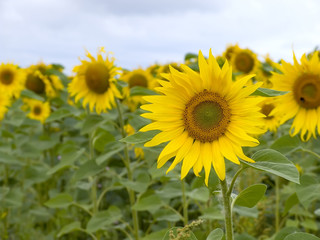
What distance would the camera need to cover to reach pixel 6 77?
505 centimetres

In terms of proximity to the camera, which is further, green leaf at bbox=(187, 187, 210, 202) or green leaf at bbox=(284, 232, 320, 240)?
green leaf at bbox=(187, 187, 210, 202)

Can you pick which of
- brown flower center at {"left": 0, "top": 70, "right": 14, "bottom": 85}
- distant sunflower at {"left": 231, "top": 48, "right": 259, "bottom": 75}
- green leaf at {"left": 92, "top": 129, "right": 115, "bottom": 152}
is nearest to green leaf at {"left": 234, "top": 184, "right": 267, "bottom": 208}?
green leaf at {"left": 92, "top": 129, "right": 115, "bottom": 152}

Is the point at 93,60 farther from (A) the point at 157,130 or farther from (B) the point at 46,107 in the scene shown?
(B) the point at 46,107

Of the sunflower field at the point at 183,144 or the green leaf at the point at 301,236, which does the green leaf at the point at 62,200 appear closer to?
the sunflower field at the point at 183,144

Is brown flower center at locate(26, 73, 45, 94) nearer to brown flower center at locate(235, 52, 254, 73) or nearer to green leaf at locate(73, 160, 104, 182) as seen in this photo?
brown flower center at locate(235, 52, 254, 73)

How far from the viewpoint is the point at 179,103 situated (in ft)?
4.96

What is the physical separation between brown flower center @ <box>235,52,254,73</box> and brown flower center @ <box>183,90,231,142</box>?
3.59 meters

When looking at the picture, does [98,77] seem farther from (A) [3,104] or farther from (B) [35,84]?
(B) [35,84]

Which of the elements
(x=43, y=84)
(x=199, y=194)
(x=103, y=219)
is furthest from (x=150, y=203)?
(x=43, y=84)

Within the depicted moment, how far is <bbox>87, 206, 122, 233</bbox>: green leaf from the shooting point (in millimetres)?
2762

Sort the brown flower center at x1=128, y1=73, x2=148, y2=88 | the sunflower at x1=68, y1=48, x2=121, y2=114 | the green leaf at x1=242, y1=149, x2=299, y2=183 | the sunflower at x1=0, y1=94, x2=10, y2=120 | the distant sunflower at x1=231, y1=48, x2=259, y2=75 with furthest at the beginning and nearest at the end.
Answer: the distant sunflower at x1=231, y1=48, x2=259, y2=75
the brown flower center at x1=128, y1=73, x2=148, y2=88
the sunflower at x1=0, y1=94, x2=10, y2=120
the sunflower at x1=68, y1=48, x2=121, y2=114
the green leaf at x1=242, y1=149, x2=299, y2=183

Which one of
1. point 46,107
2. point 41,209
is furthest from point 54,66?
point 41,209

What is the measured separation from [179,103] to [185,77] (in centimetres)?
10

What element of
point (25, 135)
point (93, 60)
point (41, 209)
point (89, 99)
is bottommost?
point (41, 209)
